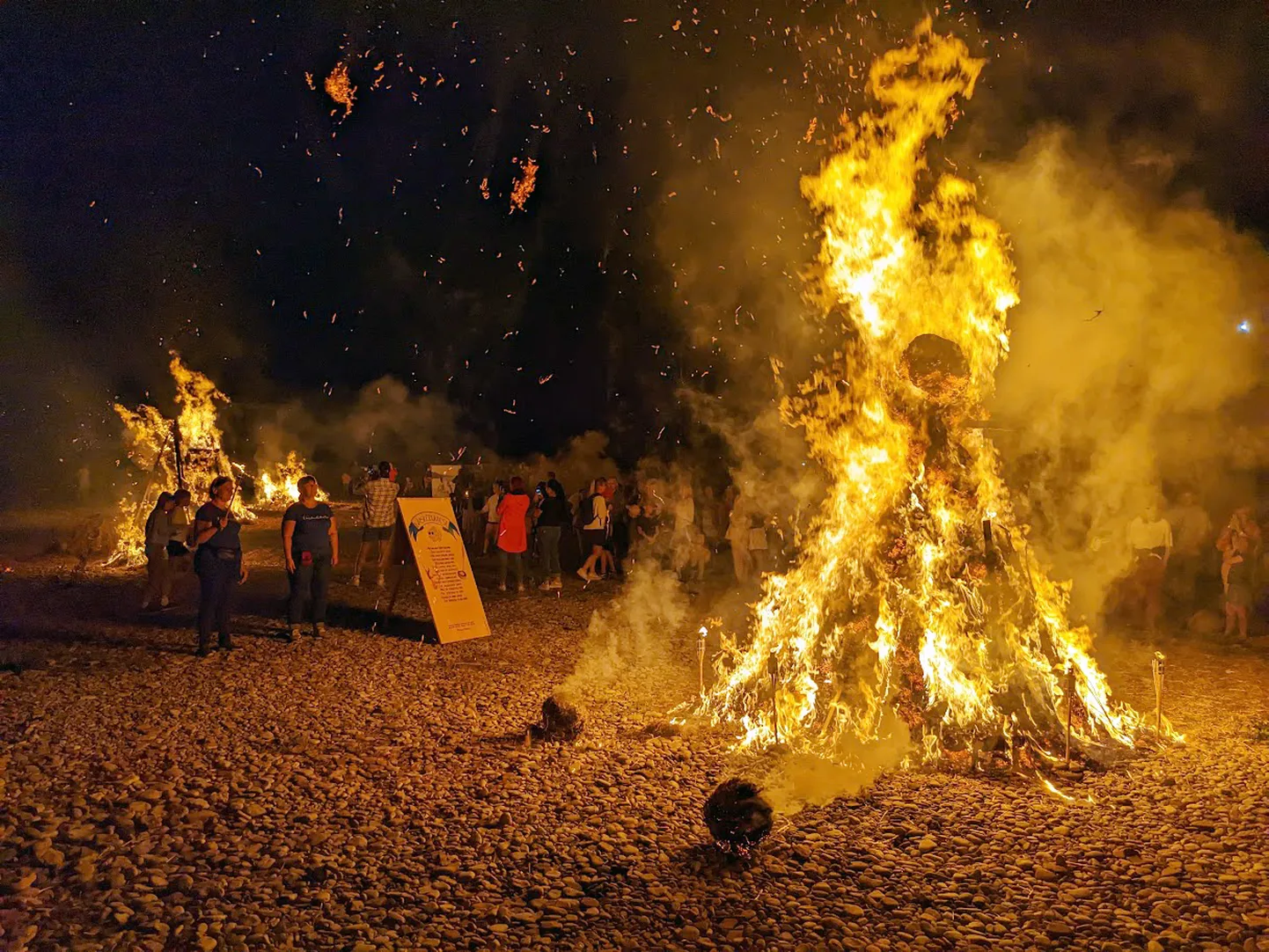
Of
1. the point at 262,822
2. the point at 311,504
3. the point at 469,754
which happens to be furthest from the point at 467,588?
the point at 262,822

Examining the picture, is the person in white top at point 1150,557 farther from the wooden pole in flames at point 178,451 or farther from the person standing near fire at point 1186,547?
the wooden pole in flames at point 178,451

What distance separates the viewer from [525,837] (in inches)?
201

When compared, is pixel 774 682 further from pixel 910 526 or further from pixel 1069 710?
pixel 1069 710

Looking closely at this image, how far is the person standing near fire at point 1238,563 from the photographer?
1142 cm

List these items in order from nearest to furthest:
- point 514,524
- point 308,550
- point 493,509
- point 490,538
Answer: point 308,550
point 514,524
point 493,509
point 490,538

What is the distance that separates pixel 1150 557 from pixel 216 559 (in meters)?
13.1

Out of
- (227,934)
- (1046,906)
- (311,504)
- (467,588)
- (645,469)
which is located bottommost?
(227,934)

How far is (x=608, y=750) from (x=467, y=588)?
495 cm

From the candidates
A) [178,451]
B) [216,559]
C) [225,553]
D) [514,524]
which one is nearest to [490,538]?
[514,524]

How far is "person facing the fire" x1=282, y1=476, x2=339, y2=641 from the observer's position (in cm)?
1009

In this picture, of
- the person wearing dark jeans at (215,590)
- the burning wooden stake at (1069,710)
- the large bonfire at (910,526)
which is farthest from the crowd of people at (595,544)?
the burning wooden stake at (1069,710)

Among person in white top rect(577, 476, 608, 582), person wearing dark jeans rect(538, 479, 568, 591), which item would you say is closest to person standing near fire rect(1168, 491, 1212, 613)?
person in white top rect(577, 476, 608, 582)

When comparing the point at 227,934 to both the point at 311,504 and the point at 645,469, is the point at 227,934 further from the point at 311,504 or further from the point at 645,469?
the point at 645,469

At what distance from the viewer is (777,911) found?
13.9ft
